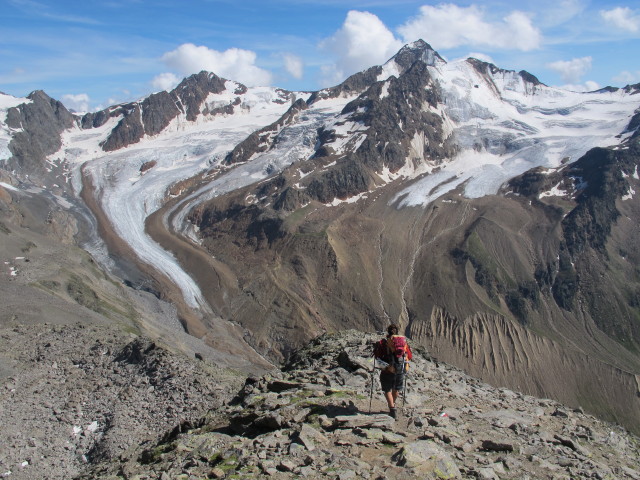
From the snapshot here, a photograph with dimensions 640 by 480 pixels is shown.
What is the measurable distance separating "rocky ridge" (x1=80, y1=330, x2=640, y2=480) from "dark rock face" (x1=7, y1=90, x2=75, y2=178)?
132m

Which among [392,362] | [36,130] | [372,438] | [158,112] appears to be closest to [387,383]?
[392,362]

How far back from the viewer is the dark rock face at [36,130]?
13038 centimetres

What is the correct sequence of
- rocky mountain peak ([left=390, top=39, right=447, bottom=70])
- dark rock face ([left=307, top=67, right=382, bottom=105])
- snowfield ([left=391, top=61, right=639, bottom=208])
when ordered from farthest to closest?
rocky mountain peak ([left=390, top=39, right=447, bottom=70])
dark rock face ([left=307, top=67, right=382, bottom=105])
snowfield ([left=391, top=61, right=639, bottom=208])

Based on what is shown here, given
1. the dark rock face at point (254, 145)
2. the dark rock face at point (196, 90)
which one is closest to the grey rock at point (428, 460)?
the dark rock face at point (254, 145)

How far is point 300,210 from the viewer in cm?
9662

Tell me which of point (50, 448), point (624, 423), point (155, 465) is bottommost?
point (624, 423)

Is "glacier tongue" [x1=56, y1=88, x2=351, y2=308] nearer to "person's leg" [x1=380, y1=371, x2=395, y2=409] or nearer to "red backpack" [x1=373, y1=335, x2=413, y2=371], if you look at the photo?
"red backpack" [x1=373, y1=335, x2=413, y2=371]

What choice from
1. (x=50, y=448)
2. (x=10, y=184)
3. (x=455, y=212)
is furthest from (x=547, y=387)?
(x=10, y=184)

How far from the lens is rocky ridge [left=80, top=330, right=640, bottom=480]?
10.5 metres

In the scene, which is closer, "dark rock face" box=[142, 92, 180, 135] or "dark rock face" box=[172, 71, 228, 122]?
"dark rock face" box=[142, 92, 180, 135]

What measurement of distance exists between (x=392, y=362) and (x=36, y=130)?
159 m

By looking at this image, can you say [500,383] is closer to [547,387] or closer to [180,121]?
[547,387]

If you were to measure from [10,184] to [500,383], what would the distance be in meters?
99.2

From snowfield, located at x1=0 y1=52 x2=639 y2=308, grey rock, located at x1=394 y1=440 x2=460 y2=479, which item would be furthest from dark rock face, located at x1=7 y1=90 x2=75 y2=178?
grey rock, located at x1=394 y1=440 x2=460 y2=479
